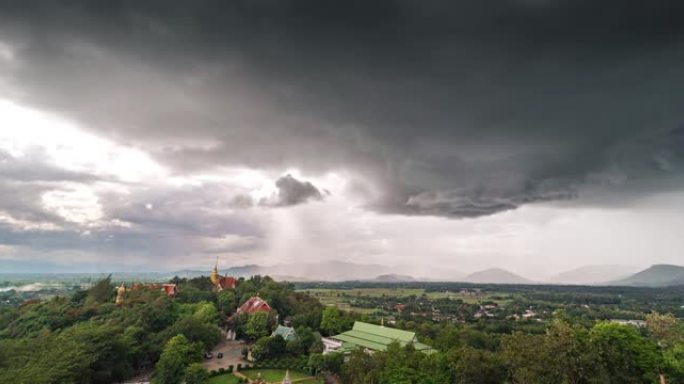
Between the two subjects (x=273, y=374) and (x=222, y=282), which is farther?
(x=222, y=282)

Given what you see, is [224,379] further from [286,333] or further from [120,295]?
[120,295]

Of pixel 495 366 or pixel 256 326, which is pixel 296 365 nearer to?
pixel 256 326

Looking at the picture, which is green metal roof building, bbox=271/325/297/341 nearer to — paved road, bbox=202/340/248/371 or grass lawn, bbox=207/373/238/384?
paved road, bbox=202/340/248/371

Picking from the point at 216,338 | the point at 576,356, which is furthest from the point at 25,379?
the point at 576,356

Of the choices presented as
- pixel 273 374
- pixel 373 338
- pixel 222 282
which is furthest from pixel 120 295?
pixel 373 338

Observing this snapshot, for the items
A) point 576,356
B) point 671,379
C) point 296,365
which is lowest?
point 296,365

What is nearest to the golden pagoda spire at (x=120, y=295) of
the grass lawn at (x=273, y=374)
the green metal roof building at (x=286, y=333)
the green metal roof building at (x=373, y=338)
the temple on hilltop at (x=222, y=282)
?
the temple on hilltop at (x=222, y=282)

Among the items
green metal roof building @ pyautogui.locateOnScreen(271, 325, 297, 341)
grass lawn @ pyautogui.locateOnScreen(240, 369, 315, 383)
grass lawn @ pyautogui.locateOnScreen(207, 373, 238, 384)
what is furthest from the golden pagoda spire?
grass lawn @ pyautogui.locateOnScreen(240, 369, 315, 383)
